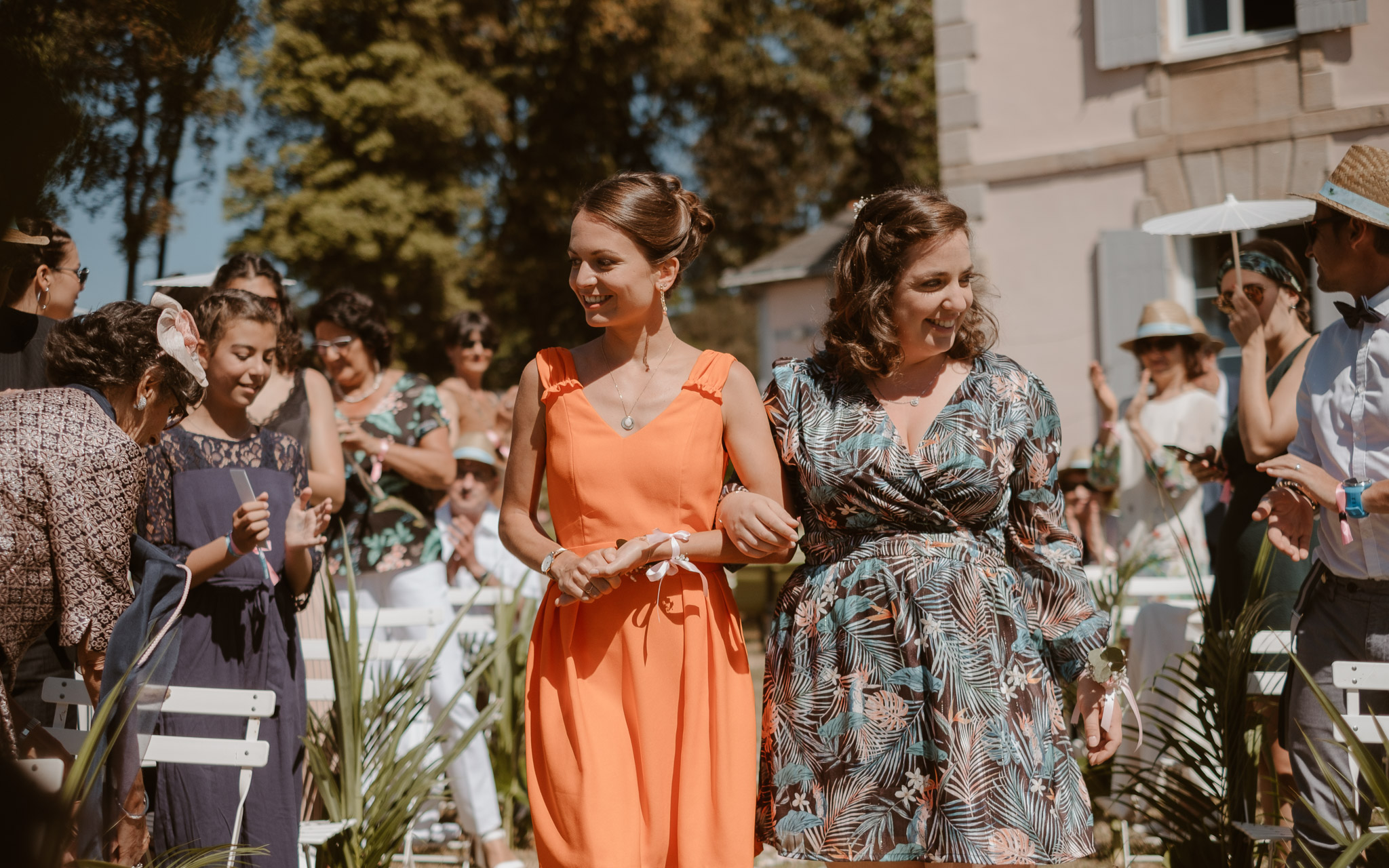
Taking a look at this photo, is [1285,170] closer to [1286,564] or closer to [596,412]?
[1286,564]

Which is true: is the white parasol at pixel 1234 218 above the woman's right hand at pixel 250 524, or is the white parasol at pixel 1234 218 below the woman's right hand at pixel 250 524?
above

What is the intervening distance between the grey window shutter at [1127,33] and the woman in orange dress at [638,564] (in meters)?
8.36

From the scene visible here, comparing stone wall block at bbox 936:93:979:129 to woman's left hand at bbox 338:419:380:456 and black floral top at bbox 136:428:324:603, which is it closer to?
woman's left hand at bbox 338:419:380:456

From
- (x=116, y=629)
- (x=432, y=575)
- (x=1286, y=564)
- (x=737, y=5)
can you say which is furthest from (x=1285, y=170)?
(x=737, y=5)

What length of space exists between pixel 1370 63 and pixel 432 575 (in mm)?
8155

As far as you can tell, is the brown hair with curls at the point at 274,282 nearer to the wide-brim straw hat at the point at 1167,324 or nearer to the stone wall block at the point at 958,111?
the wide-brim straw hat at the point at 1167,324

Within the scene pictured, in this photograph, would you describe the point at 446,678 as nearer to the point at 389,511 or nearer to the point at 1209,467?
the point at 389,511

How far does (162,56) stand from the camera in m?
0.84

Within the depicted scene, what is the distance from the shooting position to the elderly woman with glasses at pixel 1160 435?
5.61 metres

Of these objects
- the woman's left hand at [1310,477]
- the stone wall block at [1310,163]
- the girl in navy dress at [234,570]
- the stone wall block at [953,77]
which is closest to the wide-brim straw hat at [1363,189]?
the woman's left hand at [1310,477]

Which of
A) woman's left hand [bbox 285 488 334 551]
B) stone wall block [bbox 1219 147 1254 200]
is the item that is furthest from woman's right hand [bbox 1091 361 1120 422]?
stone wall block [bbox 1219 147 1254 200]

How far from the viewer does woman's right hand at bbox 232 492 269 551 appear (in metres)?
2.90

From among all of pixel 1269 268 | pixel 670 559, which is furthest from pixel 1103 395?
pixel 670 559

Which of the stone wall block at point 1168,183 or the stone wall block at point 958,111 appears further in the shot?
the stone wall block at point 958,111
